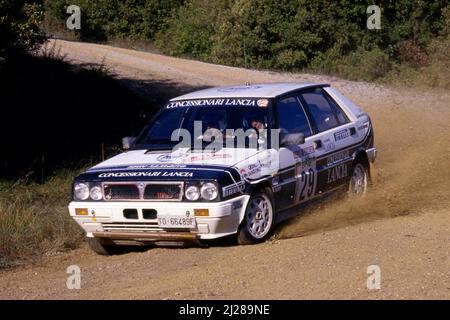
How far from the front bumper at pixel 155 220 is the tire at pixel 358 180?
7.64ft

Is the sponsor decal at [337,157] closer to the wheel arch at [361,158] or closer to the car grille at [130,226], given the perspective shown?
the wheel arch at [361,158]

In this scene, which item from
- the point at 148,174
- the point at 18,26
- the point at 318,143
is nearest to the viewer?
the point at 148,174

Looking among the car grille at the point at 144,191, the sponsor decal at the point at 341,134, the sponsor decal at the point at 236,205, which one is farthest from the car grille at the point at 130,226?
the sponsor decal at the point at 341,134

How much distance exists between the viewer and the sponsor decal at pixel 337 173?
9.98 m

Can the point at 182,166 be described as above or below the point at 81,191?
above

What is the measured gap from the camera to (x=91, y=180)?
8719 mm

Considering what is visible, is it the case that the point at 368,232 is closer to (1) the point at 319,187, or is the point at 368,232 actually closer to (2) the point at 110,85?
(1) the point at 319,187

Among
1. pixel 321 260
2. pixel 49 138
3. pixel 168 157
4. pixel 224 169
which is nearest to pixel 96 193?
pixel 168 157

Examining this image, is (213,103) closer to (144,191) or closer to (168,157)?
(168,157)

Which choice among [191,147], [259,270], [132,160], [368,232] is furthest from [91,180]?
[368,232]

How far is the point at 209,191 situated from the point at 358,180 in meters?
2.98

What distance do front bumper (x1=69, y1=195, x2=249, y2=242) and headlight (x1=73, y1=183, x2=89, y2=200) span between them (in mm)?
65

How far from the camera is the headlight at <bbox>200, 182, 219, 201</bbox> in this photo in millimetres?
8219

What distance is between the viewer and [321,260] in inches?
307
